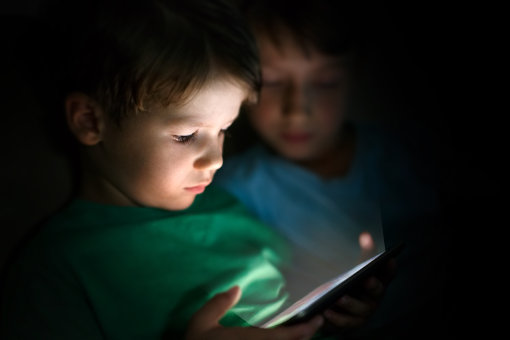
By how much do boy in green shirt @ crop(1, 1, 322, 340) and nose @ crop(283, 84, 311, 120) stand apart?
0.58ft

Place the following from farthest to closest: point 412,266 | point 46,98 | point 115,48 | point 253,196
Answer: point 253,196
point 412,266
point 46,98
point 115,48

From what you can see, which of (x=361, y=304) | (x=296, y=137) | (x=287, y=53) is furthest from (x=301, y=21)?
(x=361, y=304)

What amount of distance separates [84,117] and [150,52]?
0.44 ft

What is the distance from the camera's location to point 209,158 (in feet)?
1.84

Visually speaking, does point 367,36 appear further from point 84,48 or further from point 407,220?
point 84,48

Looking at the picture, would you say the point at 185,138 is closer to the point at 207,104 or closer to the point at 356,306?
the point at 207,104

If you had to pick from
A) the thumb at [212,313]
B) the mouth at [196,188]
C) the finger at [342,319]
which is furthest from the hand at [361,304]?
the mouth at [196,188]

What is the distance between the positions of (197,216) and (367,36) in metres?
0.53

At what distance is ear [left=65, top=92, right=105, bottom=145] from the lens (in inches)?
22.0

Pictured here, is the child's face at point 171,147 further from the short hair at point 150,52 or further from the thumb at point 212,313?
the thumb at point 212,313

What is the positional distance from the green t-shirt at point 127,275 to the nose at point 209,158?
131mm

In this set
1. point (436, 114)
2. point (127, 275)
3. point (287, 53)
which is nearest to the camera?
point (127, 275)

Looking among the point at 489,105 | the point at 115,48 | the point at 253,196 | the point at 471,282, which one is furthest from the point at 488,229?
the point at 115,48

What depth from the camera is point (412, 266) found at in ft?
2.42
